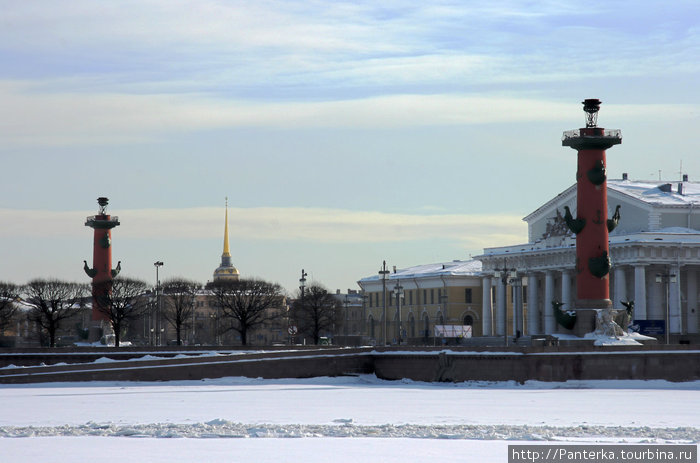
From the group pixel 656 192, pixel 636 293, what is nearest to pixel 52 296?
pixel 636 293

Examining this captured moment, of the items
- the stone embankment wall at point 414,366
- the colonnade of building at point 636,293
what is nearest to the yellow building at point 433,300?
the colonnade of building at point 636,293

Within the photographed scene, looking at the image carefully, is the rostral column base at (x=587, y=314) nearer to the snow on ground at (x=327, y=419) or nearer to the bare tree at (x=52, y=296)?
the snow on ground at (x=327, y=419)

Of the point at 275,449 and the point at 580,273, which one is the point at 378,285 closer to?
the point at 580,273

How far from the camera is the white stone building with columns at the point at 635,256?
81312 mm

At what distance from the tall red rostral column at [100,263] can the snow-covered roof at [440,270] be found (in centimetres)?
4018

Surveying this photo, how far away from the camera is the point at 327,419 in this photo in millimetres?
29344

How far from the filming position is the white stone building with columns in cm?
8131

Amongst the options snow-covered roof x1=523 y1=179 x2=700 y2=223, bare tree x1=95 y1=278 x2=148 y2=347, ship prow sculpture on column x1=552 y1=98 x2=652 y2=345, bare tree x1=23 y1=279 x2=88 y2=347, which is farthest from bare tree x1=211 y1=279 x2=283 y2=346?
ship prow sculpture on column x1=552 y1=98 x2=652 y2=345

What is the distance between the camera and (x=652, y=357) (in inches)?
1858

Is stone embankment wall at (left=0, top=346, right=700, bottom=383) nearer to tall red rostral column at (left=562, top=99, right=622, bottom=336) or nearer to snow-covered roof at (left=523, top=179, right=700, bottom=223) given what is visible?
tall red rostral column at (left=562, top=99, right=622, bottom=336)

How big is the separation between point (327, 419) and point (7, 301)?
66519mm

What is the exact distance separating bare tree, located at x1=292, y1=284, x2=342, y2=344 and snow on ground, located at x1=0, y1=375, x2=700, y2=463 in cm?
4393

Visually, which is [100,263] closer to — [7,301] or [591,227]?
[7,301]

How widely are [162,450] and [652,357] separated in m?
29.6
